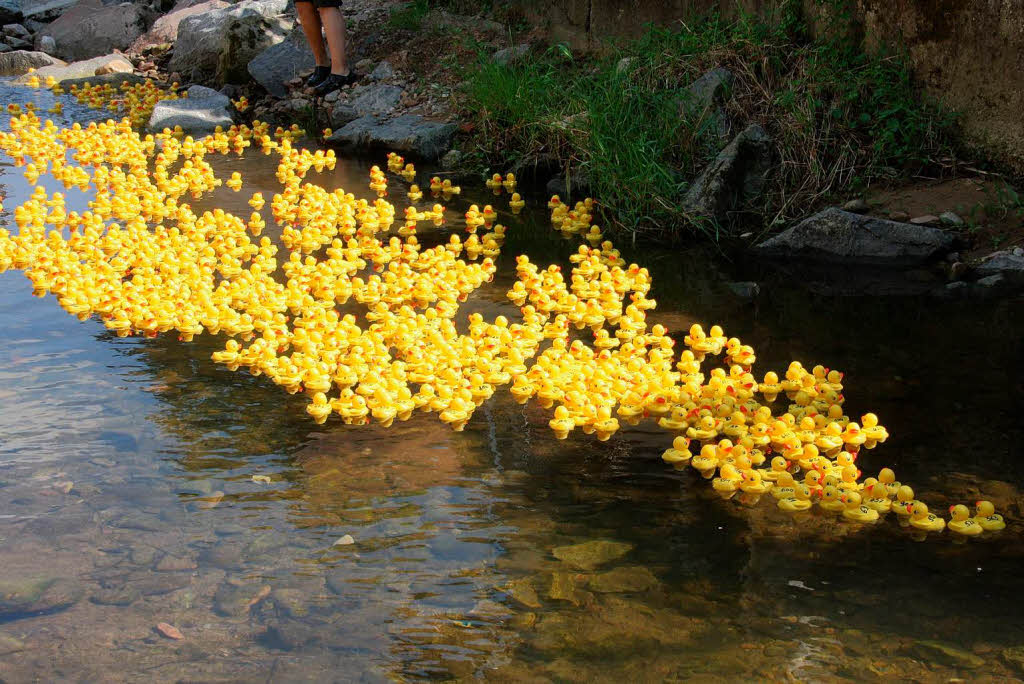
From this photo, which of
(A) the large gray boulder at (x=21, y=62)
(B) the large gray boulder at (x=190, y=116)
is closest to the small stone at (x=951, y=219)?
(B) the large gray boulder at (x=190, y=116)

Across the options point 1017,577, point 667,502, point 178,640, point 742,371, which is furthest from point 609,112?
point 178,640

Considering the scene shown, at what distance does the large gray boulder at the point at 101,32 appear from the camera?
14.5m

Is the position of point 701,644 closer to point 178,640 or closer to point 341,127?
point 178,640

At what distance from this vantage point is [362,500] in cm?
375

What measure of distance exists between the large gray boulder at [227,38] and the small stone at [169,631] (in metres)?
9.40

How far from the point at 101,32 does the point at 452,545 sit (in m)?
13.7

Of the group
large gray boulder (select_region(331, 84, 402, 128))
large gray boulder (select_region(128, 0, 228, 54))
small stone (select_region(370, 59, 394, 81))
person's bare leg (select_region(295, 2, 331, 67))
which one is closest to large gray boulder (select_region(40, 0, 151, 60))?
large gray boulder (select_region(128, 0, 228, 54))

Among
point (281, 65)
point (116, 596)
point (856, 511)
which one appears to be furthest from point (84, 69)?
point (856, 511)

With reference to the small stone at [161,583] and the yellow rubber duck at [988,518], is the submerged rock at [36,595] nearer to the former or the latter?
the small stone at [161,583]

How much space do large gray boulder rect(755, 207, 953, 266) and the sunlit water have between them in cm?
128

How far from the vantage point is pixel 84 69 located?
13023 mm

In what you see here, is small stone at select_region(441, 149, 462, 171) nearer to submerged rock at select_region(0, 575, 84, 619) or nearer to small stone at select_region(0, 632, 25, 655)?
submerged rock at select_region(0, 575, 84, 619)

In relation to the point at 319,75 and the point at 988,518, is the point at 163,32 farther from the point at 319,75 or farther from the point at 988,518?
the point at 988,518

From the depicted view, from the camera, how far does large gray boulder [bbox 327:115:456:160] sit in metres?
8.97
